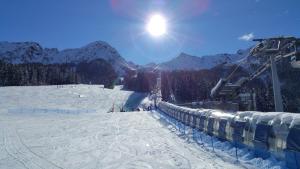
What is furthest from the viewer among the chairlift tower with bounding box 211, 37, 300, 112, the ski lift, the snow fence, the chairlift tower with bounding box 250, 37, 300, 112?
the chairlift tower with bounding box 250, 37, 300, 112

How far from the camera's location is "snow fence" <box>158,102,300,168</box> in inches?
372

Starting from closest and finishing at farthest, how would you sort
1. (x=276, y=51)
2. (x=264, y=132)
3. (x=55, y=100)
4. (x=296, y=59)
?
(x=264, y=132) < (x=296, y=59) < (x=276, y=51) < (x=55, y=100)

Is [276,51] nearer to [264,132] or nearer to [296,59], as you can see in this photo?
[296,59]

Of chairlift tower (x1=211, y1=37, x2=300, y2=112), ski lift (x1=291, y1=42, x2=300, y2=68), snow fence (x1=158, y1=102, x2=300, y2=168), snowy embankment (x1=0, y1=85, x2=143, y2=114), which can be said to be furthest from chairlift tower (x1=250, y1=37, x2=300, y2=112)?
snowy embankment (x1=0, y1=85, x2=143, y2=114)

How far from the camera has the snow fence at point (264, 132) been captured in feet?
31.0

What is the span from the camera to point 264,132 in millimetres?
10961

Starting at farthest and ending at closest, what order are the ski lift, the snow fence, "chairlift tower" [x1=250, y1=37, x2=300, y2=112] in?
"chairlift tower" [x1=250, y1=37, x2=300, y2=112] → the ski lift → the snow fence

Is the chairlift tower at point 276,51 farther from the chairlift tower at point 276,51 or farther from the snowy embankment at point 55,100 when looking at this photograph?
the snowy embankment at point 55,100

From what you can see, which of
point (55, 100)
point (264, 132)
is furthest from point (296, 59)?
point (55, 100)

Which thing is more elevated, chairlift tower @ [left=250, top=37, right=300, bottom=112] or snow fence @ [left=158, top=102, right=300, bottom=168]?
chairlift tower @ [left=250, top=37, right=300, bottom=112]

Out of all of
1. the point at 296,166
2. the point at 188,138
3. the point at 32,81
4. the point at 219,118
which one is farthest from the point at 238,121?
the point at 32,81

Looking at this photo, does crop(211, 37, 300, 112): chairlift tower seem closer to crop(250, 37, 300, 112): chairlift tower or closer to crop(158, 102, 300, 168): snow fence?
crop(250, 37, 300, 112): chairlift tower

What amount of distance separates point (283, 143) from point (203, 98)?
12987cm

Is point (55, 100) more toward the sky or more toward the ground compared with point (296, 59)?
more toward the ground
